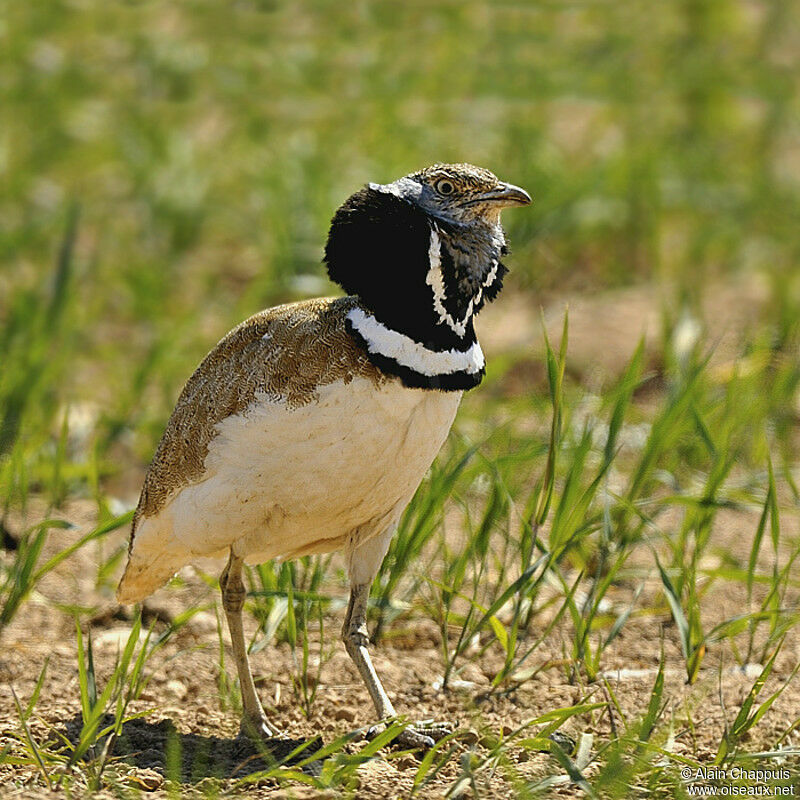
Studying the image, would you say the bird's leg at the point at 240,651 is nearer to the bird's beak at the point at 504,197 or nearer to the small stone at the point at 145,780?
the small stone at the point at 145,780

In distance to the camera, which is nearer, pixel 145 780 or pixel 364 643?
pixel 145 780

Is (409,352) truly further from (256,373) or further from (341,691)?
(341,691)

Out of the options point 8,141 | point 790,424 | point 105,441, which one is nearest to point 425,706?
point 105,441

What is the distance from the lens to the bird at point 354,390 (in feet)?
10.7

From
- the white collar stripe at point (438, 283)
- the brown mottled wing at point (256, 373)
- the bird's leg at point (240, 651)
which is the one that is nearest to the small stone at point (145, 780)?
the bird's leg at point (240, 651)

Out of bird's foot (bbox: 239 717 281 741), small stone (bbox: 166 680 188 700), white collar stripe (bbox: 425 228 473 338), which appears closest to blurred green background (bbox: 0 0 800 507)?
small stone (bbox: 166 680 188 700)

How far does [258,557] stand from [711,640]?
53.1 inches

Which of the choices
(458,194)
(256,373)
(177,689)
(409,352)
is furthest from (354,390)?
(177,689)

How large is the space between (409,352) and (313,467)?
14.6 inches

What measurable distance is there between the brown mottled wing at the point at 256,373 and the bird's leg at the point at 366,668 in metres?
0.59

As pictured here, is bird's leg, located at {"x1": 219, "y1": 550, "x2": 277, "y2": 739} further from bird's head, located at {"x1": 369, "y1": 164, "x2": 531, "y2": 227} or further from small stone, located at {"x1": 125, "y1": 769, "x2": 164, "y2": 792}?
bird's head, located at {"x1": 369, "y1": 164, "x2": 531, "y2": 227}

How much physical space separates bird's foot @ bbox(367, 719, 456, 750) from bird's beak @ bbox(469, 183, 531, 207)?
139 cm

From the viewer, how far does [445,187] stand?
3402 millimetres

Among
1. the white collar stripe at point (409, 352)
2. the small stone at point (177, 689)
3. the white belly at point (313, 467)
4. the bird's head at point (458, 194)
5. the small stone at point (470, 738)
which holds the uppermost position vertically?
the bird's head at point (458, 194)
